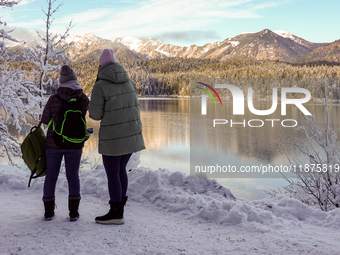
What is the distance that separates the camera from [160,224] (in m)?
3.60

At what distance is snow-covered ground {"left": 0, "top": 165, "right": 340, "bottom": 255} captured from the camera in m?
2.86

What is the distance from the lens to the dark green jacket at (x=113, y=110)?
322cm

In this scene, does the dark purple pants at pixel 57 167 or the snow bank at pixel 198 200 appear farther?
the snow bank at pixel 198 200

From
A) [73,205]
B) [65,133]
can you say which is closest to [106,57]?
[65,133]

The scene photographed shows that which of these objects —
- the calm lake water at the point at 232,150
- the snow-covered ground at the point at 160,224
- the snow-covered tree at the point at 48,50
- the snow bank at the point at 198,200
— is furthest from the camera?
the calm lake water at the point at 232,150

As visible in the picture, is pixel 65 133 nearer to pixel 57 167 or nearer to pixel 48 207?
pixel 57 167

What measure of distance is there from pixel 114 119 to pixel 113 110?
97 millimetres

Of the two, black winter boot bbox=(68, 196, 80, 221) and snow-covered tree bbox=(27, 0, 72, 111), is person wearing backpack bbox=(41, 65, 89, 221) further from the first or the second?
snow-covered tree bbox=(27, 0, 72, 111)

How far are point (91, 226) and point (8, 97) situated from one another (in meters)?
4.75

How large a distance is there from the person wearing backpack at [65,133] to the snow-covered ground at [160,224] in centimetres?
32

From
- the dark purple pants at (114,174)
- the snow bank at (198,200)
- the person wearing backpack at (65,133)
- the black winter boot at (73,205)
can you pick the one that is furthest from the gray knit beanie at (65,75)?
the snow bank at (198,200)

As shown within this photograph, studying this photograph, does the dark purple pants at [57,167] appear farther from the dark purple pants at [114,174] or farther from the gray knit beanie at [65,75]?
the gray knit beanie at [65,75]

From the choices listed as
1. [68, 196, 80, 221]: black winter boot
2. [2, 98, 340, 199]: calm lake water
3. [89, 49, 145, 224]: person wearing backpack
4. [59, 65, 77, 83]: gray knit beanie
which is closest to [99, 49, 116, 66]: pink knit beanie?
[89, 49, 145, 224]: person wearing backpack

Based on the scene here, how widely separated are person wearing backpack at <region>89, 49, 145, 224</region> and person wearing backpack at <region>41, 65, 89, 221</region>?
223 millimetres
